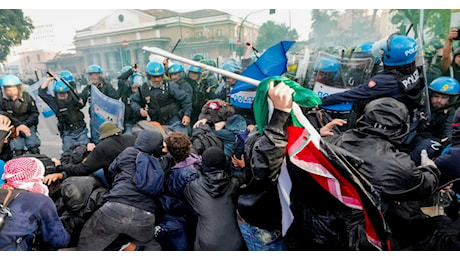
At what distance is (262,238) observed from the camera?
2229 mm

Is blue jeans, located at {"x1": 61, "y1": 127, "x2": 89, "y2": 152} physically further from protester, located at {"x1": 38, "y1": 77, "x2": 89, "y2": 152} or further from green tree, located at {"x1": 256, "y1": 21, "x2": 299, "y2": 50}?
green tree, located at {"x1": 256, "y1": 21, "x2": 299, "y2": 50}

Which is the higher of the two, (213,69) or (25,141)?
(213,69)

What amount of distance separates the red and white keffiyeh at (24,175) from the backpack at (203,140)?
1.61 m

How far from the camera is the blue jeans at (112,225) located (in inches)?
99.9

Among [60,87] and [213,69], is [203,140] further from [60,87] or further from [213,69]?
[60,87]

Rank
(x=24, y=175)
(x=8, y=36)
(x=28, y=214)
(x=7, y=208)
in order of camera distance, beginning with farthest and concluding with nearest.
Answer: (x=8, y=36)
(x=24, y=175)
(x=28, y=214)
(x=7, y=208)

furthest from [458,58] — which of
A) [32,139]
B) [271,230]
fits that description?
[32,139]

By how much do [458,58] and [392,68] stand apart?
1.85 m

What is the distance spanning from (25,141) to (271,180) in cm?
514

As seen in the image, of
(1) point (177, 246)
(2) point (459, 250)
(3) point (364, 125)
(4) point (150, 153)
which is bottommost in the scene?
(1) point (177, 246)

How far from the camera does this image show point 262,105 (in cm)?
171

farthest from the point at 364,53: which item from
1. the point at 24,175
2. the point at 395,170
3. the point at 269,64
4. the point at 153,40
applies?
the point at 153,40

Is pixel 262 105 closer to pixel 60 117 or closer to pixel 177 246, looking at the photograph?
pixel 177 246

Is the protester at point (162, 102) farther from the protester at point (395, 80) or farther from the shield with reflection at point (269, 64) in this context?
the protester at point (395, 80)
